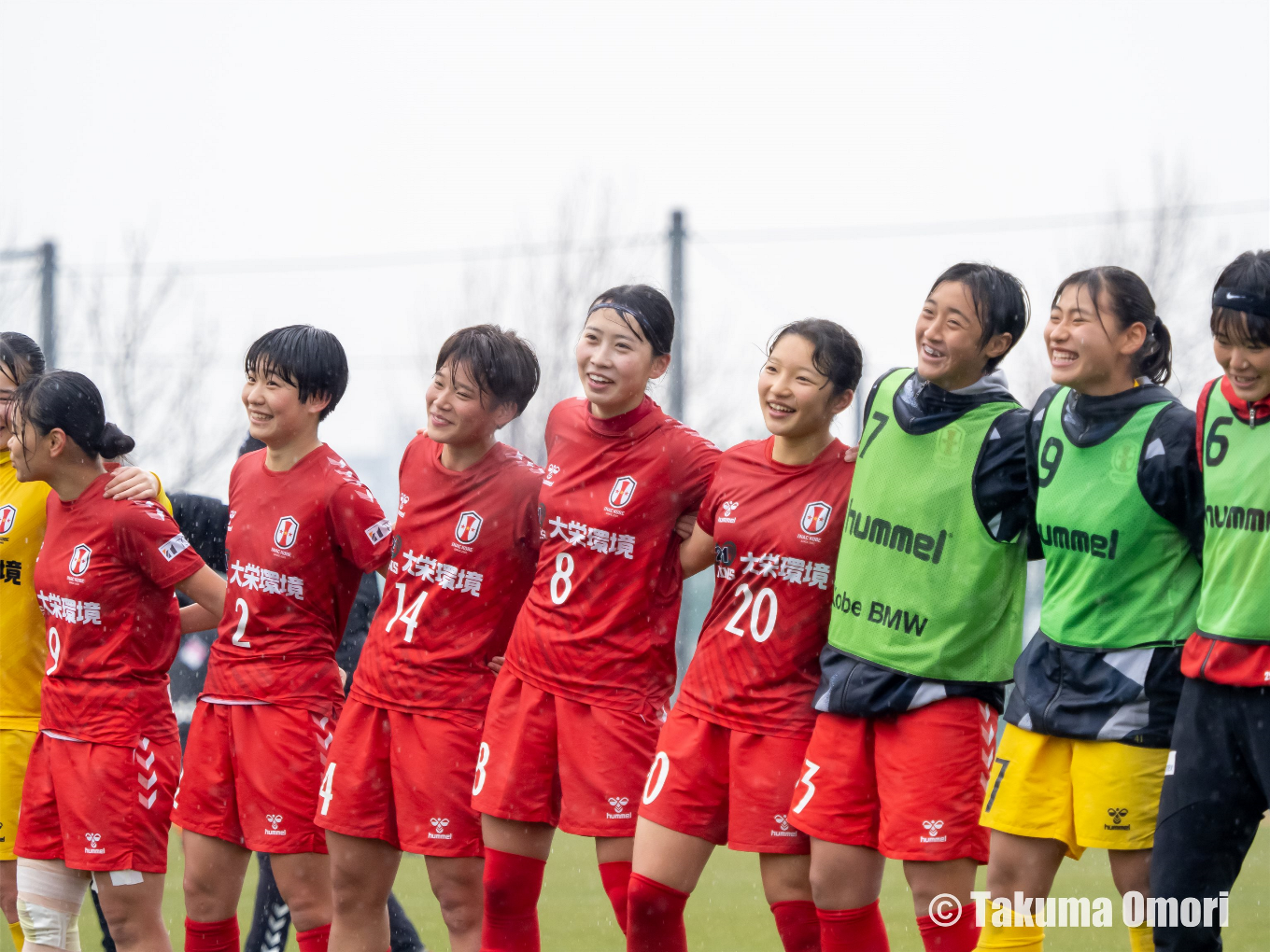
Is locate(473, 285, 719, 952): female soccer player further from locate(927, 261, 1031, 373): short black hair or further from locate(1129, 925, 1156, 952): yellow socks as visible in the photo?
locate(1129, 925, 1156, 952): yellow socks

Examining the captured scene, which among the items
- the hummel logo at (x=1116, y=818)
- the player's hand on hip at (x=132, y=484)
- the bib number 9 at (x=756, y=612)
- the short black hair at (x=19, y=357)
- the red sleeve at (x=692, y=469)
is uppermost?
the short black hair at (x=19, y=357)

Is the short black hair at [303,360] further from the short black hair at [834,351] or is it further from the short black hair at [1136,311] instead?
the short black hair at [1136,311]

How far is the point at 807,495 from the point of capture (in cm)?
329

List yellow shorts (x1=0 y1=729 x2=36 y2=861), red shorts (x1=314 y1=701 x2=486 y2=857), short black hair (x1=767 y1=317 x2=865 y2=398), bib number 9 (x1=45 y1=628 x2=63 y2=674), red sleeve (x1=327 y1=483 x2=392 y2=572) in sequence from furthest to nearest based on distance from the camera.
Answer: yellow shorts (x1=0 y1=729 x2=36 y2=861)
bib number 9 (x1=45 y1=628 x2=63 y2=674)
red sleeve (x1=327 y1=483 x2=392 y2=572)
red shorts (x1=314 y1=701 x2=486 y2=857)
short black hair (x1=767 y1=317 x2=865 y2=398)

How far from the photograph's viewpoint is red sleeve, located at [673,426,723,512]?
11.4ft

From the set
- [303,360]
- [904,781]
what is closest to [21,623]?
[303,360]

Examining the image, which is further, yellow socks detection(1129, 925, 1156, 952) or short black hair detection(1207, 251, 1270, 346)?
yellow socks detection(1129, 925, 1156, 952)

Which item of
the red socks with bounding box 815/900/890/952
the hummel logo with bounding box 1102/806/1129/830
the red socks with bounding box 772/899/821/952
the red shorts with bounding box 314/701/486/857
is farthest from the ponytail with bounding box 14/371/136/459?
the hummel logo with bounding box 1102/806/1129/830

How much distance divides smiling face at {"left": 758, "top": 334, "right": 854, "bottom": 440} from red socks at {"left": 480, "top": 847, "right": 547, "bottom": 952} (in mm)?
1268

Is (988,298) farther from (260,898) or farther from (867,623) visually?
(260,898)

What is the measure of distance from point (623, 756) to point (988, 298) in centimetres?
142

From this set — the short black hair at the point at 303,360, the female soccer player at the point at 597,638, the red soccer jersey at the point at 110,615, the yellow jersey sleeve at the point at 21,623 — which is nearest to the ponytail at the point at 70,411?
the red soccer jersey at the point at 110,615

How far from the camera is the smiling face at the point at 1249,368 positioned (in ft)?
8.93

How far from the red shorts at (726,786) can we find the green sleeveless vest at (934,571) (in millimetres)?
333
